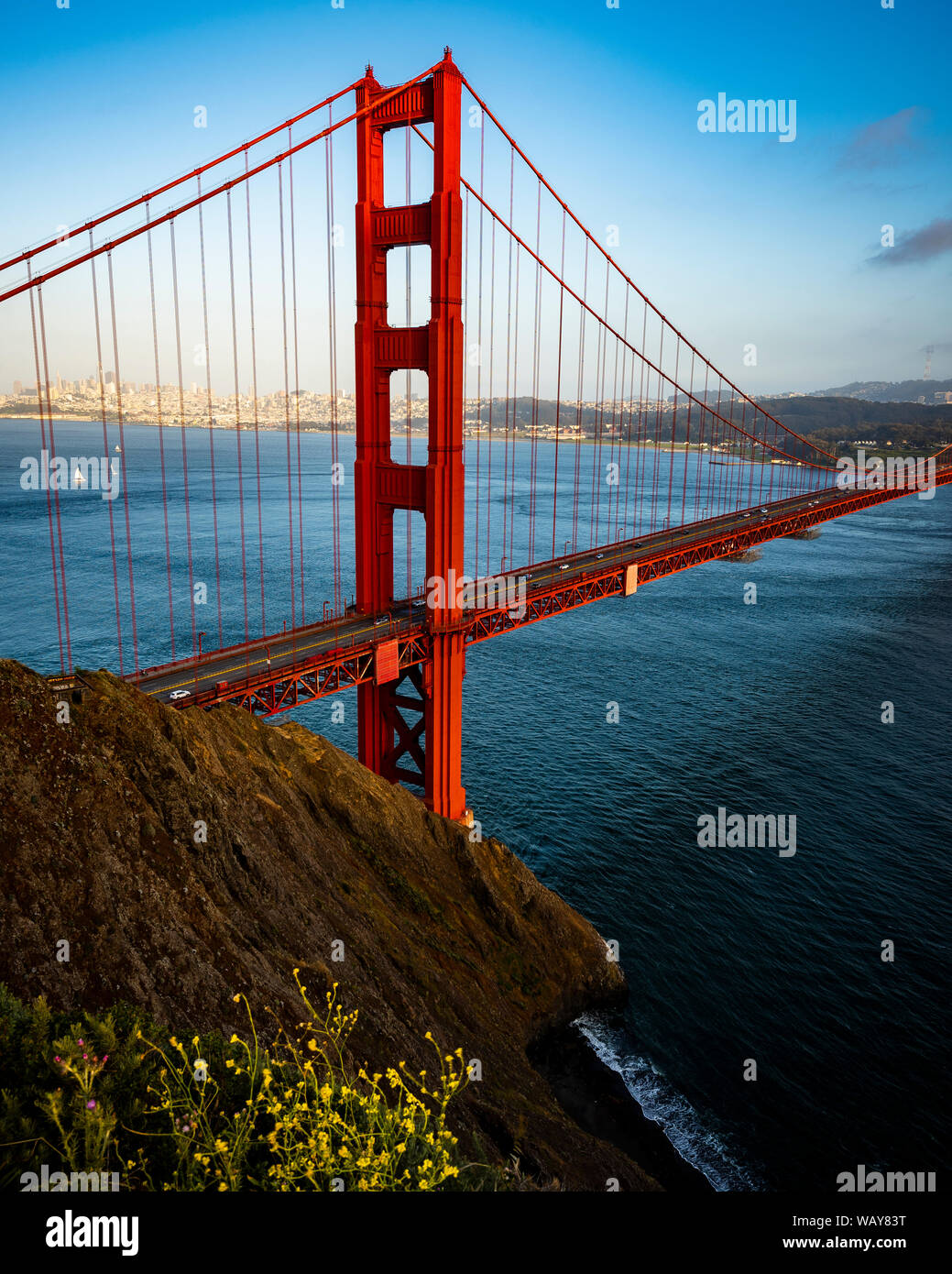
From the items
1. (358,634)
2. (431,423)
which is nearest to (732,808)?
(358,634)

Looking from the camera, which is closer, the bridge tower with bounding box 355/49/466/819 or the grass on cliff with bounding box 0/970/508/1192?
the grass on cliff with bounding box 0/970/508/1192

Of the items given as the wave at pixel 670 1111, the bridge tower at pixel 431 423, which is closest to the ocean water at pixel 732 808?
the wave at pixel 670 1111

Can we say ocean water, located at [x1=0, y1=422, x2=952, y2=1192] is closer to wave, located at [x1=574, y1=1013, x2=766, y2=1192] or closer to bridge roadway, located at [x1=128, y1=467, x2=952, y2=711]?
wave, located at [x1=574, y1=1013, x2=766, y2=1192]

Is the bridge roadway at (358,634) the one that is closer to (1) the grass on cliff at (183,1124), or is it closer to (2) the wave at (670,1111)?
(2) the wave at (670,1111)

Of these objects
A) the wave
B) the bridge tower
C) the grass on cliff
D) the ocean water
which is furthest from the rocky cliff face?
the bridge tower

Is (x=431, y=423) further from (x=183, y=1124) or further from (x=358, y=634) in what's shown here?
(x=183, y=1124)

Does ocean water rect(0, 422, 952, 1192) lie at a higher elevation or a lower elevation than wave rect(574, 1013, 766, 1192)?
higher
